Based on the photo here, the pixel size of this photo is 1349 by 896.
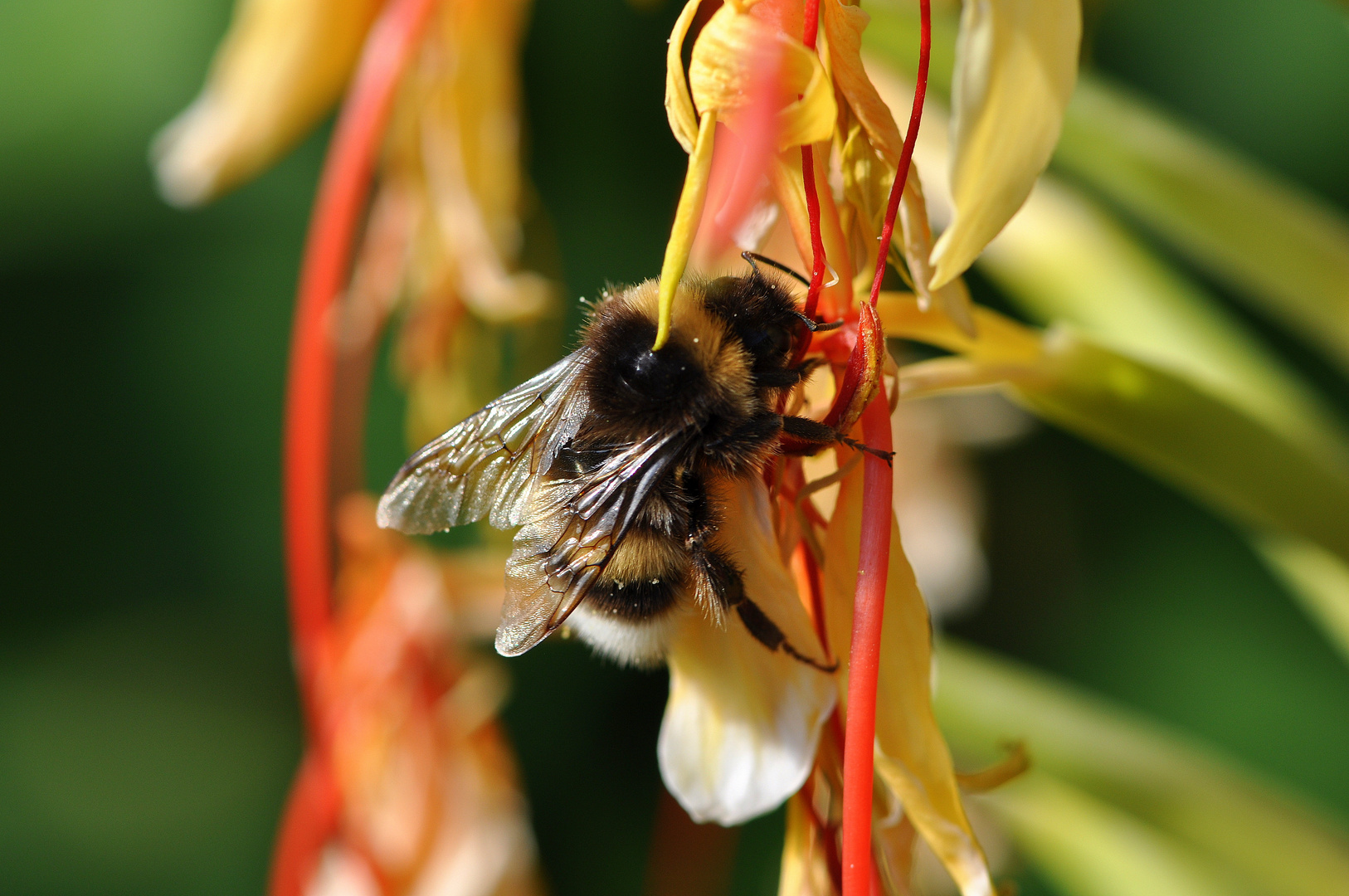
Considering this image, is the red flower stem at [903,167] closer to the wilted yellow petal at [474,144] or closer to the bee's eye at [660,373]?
the bee's eye at [660,373]

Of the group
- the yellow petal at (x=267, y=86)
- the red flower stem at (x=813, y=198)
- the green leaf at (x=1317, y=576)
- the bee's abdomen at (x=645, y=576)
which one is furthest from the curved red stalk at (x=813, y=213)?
the yellow petal at (x=267, y=86)

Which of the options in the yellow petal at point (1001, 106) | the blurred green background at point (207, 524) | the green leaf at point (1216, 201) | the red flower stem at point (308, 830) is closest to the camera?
the yellow petal at point (1001, 106)

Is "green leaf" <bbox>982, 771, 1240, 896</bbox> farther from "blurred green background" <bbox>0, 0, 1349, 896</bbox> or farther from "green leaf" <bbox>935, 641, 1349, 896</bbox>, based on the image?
"blurred green background" <bbox>0, 0, 1349, 896</bbox>

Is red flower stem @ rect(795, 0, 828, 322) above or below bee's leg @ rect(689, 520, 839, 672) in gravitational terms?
above

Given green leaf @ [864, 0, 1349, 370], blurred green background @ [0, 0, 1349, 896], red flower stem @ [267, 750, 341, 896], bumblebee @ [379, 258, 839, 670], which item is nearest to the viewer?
bumblebee @ [379, 258, 839, 670]

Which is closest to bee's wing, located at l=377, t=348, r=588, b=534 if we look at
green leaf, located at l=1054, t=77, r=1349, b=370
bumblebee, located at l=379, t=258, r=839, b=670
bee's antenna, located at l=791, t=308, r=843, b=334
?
bumblebee, located at l=379, t=258, r=839, b=670

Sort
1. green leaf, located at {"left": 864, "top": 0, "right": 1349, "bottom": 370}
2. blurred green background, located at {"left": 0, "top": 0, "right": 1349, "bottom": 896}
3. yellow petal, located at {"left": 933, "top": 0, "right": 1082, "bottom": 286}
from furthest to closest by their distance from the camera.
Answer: blurred green background, located at {"left": 0, "top": 0, "right": 1349, "bottom": 896}
green leaf, located at {"left": 864, "top": 0, "right": 1349, "bottom": 370}
yellow petal, located at {"left": 933, "top": 0, "right": 1082, "bottom": 286}
